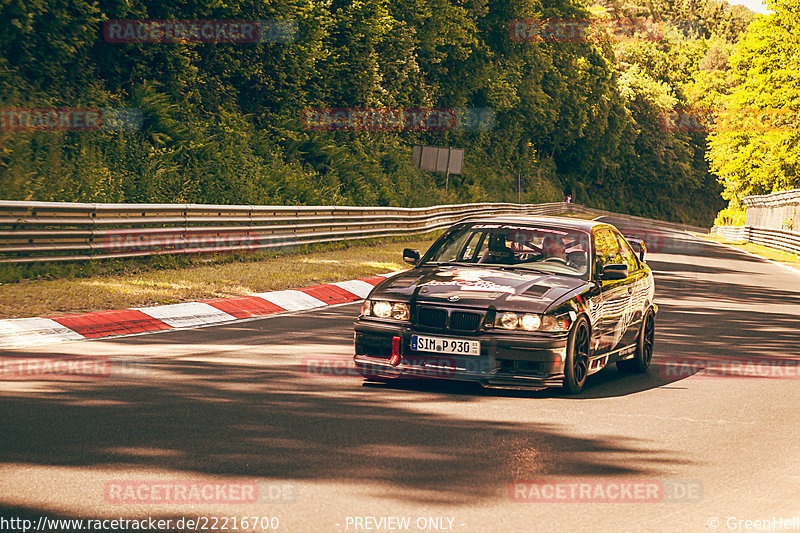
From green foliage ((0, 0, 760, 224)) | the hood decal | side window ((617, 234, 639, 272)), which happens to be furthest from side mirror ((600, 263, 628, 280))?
green foliage ((0, 0, 760, 224))

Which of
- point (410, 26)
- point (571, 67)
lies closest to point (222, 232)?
point (410, 26)

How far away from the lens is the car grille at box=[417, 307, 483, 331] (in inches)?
305

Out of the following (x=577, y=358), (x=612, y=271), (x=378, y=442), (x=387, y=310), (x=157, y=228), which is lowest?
(x=378, y=442)

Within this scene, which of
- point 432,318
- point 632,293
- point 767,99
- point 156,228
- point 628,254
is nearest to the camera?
point 432,318

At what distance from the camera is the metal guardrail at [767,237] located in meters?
40.3

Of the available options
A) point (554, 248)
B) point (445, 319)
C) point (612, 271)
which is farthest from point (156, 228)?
point (445, 319)

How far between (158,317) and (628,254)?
5670mm

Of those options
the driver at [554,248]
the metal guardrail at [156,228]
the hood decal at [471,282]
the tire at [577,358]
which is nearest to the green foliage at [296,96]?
the metal guardrail at [156,228]

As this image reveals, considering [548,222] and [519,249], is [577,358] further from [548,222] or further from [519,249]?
[548,222]

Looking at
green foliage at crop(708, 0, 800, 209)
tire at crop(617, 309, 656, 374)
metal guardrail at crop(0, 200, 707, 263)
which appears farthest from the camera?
green foliage at crop(708, 0, 800, 209)

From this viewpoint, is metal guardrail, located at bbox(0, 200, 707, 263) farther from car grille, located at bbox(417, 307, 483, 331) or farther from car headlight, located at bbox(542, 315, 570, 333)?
car headlight, located at bbox(542, 315, 570, 333)

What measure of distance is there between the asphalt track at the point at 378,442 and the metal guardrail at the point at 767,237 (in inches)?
1297

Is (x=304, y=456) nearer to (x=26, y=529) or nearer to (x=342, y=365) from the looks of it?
(x=26, y=529)

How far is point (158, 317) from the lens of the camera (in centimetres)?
1188
